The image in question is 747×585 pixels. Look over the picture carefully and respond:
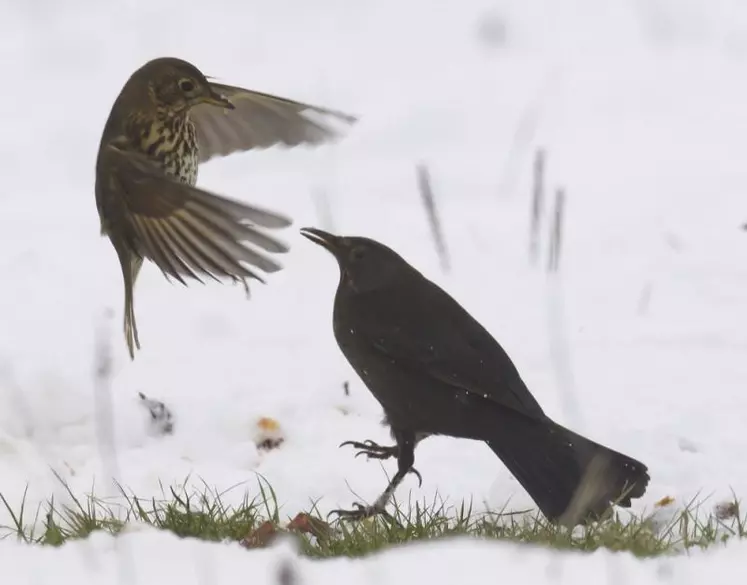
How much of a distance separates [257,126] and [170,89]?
911 mm

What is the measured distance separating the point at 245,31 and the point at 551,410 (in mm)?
5801

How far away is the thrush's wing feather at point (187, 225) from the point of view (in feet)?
11.3

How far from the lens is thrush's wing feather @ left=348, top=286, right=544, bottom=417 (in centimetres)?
382

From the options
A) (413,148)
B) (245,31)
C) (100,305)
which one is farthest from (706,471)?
(245,31)

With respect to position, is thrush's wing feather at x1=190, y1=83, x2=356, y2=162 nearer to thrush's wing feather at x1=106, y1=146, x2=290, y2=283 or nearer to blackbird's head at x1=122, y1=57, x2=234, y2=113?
blackbird's head at x1=122, y1=57, x2=234, y2=113

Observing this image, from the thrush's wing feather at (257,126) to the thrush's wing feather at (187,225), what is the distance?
104cm

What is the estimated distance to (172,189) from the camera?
12.0ft

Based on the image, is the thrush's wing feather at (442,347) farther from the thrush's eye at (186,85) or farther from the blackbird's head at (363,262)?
the thrush's eye at (186,85)

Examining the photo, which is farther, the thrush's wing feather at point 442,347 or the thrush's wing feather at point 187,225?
the thrush's wing feather at point 442,347

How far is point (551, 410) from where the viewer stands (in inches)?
191

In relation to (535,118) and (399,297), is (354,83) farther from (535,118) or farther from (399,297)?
(399,297)

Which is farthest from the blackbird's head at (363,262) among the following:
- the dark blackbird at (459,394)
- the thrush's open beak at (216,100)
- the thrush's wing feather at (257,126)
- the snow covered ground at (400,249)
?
the thrush's wing feather at (257,126)

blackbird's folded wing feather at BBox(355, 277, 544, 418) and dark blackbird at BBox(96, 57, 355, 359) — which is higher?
dark blackbird at BBox(96, 57, 355, 359)

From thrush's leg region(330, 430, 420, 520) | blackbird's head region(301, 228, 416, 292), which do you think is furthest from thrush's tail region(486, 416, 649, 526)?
blackbird's head region(301, 228, 416, 292)
